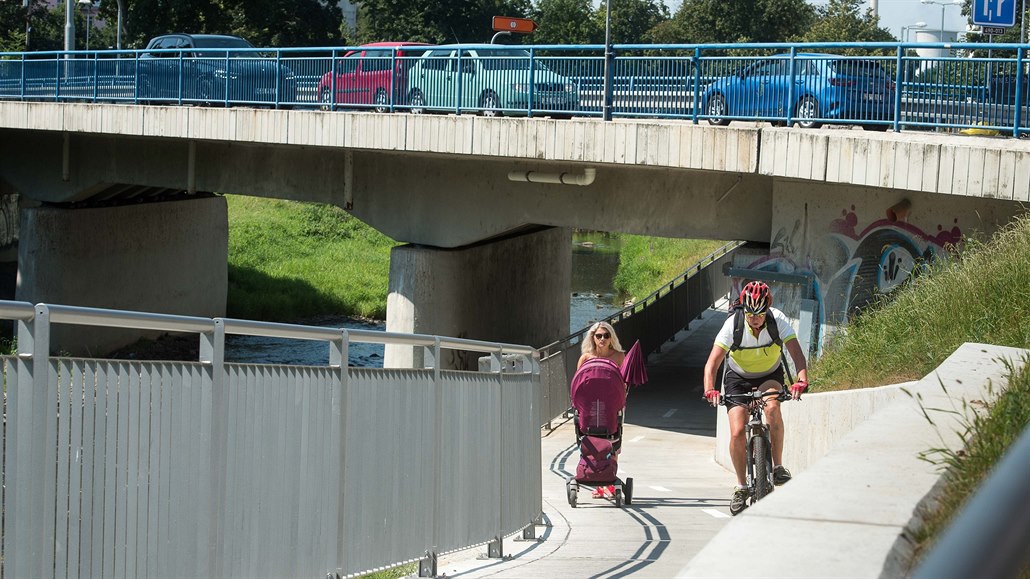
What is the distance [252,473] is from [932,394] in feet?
9.14

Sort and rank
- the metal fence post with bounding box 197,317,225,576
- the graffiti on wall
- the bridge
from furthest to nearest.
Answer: the graffiti on wall < the bridge < the metal fence post with bounding box 197,317,225,576

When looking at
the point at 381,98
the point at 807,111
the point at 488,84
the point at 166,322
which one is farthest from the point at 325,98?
the point at 166,322

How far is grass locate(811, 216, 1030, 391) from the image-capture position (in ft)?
28.3

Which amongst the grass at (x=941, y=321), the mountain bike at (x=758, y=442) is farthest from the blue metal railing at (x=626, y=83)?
the mountain bike at (x=758, y=442)

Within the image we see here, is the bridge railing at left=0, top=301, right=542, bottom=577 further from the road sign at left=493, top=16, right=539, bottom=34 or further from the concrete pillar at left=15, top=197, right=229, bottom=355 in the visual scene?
the road sign at left=493, top=16, right=539, bottom=34

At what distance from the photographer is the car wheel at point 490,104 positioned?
17.8 meters

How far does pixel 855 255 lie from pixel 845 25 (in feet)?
183

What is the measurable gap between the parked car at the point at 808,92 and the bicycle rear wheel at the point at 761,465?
24.3 ft

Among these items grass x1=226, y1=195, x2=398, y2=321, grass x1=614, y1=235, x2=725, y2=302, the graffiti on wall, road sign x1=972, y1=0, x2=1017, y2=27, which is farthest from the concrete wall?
grass x1=614, y1=235, x2=725, y2=302

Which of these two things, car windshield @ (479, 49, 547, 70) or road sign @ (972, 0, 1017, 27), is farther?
car windshield @ (479, 49, 547, 70)

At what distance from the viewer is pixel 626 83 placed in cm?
1650

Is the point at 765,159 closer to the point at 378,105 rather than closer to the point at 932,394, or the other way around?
the point at 378,105

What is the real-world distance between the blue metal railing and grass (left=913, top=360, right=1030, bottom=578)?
29.2ft

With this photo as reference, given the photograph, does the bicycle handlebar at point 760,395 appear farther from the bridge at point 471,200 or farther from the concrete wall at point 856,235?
the concrete wall at point 856,235
